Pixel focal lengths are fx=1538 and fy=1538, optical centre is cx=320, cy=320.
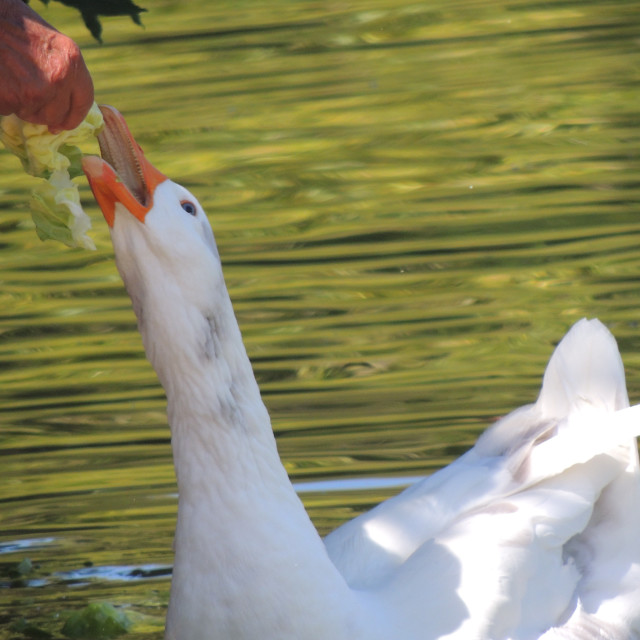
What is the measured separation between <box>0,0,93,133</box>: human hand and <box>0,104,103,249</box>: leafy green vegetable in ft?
0.58

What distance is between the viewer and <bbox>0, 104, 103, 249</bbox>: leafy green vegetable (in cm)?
380

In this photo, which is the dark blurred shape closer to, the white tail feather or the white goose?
the white goose

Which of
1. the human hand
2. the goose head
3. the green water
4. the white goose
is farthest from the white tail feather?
the human hand

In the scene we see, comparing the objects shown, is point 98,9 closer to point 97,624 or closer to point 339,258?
point 97,624

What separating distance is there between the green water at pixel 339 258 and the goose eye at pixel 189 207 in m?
1.76

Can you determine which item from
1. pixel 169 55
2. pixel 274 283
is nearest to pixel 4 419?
pixel 274 283

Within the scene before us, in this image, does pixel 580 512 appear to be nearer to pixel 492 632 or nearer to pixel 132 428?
pixel 492 632

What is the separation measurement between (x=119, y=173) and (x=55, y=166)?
0.22 metres

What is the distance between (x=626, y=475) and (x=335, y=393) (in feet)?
7.24

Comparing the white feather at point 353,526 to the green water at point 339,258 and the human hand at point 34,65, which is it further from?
the green water at point 339,258

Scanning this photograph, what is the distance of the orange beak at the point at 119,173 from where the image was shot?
154 inches

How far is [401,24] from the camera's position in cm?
1381

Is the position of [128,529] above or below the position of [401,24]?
above

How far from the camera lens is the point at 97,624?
5.20m
